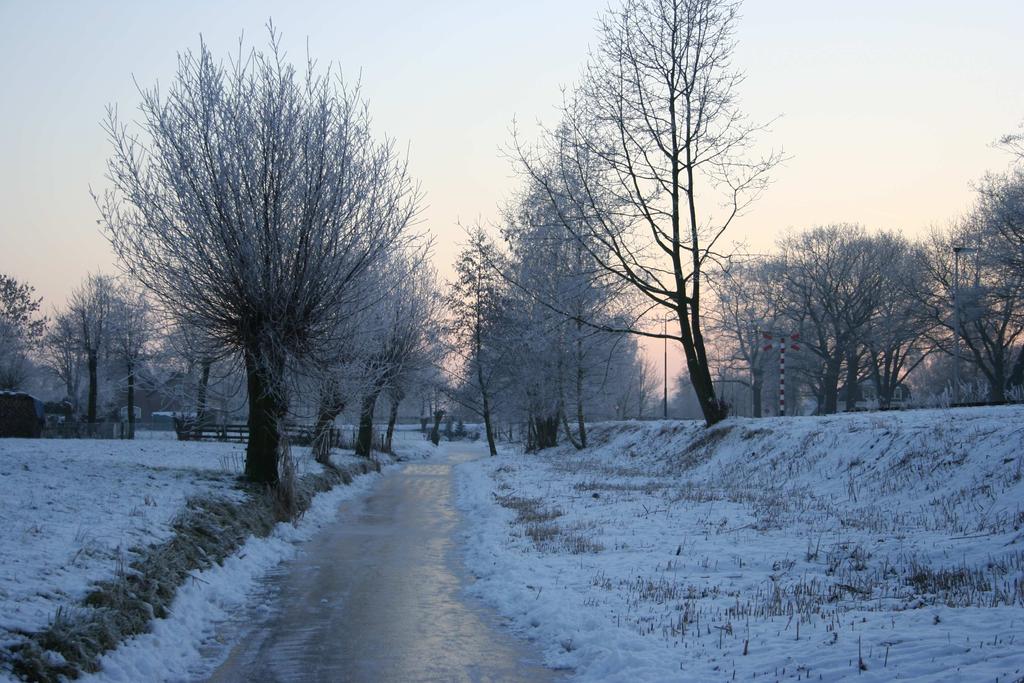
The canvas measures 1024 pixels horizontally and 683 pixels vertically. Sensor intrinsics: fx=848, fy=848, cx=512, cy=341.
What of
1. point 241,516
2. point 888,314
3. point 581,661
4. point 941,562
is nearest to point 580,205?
point 241,516

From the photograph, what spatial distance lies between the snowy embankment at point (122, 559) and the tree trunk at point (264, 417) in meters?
0.83

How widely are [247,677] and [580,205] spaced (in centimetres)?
1916

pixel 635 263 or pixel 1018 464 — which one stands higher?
pixel 635 263

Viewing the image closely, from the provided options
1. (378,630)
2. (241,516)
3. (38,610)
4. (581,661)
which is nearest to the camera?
(38,610)

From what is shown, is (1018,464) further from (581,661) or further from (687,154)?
(687,154)

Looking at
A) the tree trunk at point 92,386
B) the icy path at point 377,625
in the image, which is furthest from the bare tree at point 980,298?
the tree trunk at point 92,386

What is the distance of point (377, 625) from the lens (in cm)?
851

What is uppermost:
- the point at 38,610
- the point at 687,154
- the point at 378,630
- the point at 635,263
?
the point at 687,154

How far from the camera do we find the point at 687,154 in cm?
2478

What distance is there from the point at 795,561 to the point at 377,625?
490 cm

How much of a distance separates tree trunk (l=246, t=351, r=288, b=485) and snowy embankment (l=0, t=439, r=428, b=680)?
827mm

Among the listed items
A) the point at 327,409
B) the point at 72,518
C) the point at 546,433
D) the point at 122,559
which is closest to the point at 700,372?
the point at 327,409

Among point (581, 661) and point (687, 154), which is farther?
point (687, 154)

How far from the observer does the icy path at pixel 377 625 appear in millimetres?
6973
